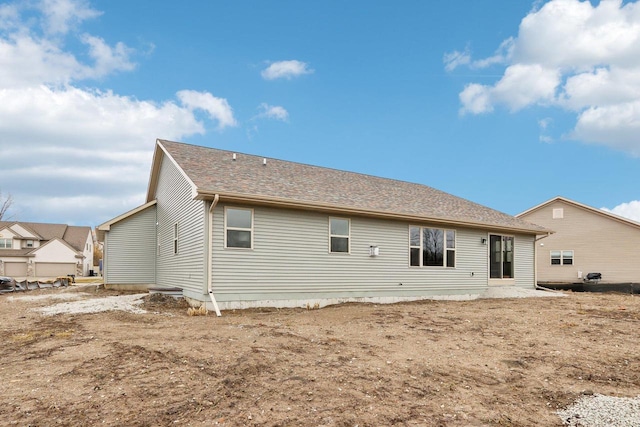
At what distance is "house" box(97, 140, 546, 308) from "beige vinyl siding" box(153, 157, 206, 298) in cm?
4

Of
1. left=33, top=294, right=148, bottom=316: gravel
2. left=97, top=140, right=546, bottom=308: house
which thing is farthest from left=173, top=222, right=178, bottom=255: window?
left=33, top=294, right=148, bottom=316: gravel

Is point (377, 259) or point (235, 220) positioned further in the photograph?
point (377, 259)

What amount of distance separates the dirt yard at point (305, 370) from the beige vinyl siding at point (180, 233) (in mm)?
2004

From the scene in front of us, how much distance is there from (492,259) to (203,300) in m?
11.9

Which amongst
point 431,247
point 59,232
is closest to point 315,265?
point 431,247

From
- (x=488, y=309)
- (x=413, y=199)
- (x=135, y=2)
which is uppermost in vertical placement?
(x=135, y=2)

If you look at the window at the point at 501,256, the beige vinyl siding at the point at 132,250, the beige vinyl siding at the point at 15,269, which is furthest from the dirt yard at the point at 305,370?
the beige vinyl siding at the point at 15,269

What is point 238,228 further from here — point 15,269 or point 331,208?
point 15,269

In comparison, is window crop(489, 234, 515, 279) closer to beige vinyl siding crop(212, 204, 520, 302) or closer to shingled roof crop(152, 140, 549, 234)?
shingled roof crop(152, 140, 549, 234)

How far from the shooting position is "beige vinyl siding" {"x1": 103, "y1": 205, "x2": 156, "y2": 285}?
16.4 meters

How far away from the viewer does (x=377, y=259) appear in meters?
13.1

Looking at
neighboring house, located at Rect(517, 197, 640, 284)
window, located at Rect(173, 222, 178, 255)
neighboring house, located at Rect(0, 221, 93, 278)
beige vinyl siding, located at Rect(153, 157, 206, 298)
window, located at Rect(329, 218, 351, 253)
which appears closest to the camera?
beige vinyl siding, located at Rect(153, 157, 206, 298)

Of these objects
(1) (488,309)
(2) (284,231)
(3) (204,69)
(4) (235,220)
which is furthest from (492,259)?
(3) (204,69)

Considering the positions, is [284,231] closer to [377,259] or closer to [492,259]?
[377,259]
